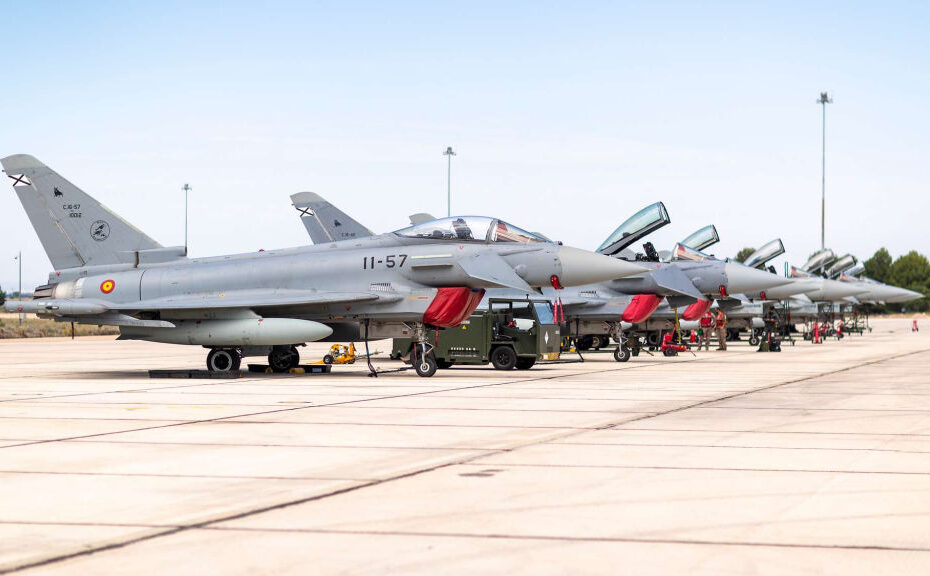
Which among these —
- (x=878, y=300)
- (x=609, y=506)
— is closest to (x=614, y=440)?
(x=609, y=506)

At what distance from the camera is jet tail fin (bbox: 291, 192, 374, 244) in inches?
1123

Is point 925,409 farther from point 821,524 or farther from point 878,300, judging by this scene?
point 878,300

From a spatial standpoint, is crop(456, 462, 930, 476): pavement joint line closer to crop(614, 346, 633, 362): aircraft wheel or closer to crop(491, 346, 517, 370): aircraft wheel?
crop(491, 346, 517, 370): aircraft wheel

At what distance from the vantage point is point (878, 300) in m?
65.9

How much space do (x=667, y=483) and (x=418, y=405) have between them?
6363mm

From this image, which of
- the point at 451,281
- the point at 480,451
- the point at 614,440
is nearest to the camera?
the point at 480,451

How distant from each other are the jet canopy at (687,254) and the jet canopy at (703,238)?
88 cm

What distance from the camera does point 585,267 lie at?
750 inches

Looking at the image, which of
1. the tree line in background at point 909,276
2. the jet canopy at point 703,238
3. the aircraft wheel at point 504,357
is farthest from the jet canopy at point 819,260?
the tree line in background at point 909,276

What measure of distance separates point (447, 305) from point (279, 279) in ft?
11.4

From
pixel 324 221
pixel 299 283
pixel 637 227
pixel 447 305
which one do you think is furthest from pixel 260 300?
pixel 637 227

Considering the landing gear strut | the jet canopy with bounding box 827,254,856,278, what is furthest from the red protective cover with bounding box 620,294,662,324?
the jet canopy with bounding box 827,254,856,278

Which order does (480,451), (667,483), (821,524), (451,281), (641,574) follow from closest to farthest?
(641,574) < (821,524) < (667,483) < (480,451) < (451,281)

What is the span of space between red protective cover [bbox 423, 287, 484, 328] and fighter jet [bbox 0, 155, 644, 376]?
2 cm
